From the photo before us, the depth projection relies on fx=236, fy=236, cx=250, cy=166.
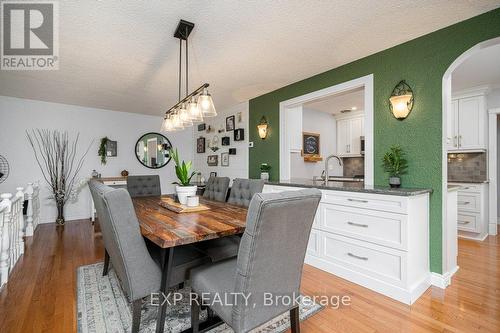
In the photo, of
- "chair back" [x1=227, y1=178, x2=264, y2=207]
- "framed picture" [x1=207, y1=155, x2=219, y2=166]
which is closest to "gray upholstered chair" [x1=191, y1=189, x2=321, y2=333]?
"chair back" [x1=227, y1=178, x2=264, y2=207]

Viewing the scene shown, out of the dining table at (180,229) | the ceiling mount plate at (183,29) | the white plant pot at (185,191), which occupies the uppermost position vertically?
the ceiling mount plate at (183,29)

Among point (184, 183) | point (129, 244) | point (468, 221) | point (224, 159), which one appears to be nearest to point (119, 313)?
point (129, 244)

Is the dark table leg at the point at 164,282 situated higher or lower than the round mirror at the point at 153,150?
lower

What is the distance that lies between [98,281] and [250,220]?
82.2 inches

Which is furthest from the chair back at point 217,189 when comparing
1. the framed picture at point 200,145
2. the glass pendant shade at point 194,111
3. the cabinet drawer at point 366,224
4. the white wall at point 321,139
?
the framed picture at point 200,145

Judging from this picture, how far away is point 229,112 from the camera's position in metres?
4.89

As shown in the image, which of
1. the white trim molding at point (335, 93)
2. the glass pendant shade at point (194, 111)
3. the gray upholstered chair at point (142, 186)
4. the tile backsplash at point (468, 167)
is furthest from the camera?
the tile backsplash at point (468, 167)

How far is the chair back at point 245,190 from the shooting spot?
240 centimetres

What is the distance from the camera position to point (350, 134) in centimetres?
534

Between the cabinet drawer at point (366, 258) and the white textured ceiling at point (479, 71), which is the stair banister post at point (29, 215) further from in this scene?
the white textured ceiling at point (479, 71)

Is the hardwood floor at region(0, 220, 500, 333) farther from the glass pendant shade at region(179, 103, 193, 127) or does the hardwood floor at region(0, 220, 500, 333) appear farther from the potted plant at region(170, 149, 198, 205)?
the glass pendant shade at region(179, 103, 193, 127)

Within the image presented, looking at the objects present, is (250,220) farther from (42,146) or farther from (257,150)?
(42,146)

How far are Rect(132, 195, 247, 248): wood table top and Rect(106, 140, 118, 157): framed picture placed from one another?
369cm

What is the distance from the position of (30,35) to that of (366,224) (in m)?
3.60
